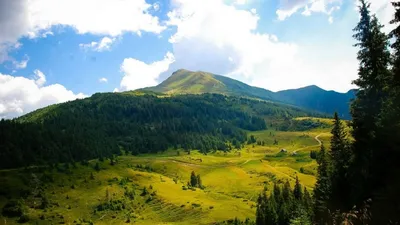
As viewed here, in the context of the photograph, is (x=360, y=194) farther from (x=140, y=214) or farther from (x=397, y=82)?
(x=140, y=214)

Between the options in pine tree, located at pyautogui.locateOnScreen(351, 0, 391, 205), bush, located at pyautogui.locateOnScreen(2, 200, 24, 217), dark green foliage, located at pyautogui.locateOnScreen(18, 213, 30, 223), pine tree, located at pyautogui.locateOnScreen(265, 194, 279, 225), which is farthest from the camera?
bush, located at pyautogui.locateOnScreen(2, 200, 24, 217)

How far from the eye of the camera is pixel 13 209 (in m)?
177

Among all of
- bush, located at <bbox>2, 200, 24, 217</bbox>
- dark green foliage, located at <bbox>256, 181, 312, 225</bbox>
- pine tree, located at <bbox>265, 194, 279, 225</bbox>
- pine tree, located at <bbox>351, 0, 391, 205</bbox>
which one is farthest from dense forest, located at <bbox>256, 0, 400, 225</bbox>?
bush, located at <bbox>2, 200, 24, 217</bbox>

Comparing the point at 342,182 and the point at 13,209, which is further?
the point at 13,209

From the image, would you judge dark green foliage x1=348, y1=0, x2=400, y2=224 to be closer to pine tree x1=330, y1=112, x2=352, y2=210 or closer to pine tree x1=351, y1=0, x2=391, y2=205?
pine tree x1=351, y1=0, x2=391, y2=205

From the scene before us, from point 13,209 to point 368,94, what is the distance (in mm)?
180058

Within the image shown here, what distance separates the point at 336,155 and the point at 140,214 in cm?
14727

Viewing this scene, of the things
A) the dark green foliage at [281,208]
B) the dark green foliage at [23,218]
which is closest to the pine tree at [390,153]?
the dark green foliage at [281,208]

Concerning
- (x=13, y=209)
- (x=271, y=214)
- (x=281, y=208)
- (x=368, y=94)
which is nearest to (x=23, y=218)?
(x=13, y=209)

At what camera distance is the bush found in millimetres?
175075

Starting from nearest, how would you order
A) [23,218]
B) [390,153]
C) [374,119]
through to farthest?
[390,153] → [374,119] → [23,218]

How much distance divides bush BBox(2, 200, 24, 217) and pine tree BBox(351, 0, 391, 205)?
174 m

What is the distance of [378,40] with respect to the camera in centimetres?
4438

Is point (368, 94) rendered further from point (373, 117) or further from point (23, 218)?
point (23, 218)
